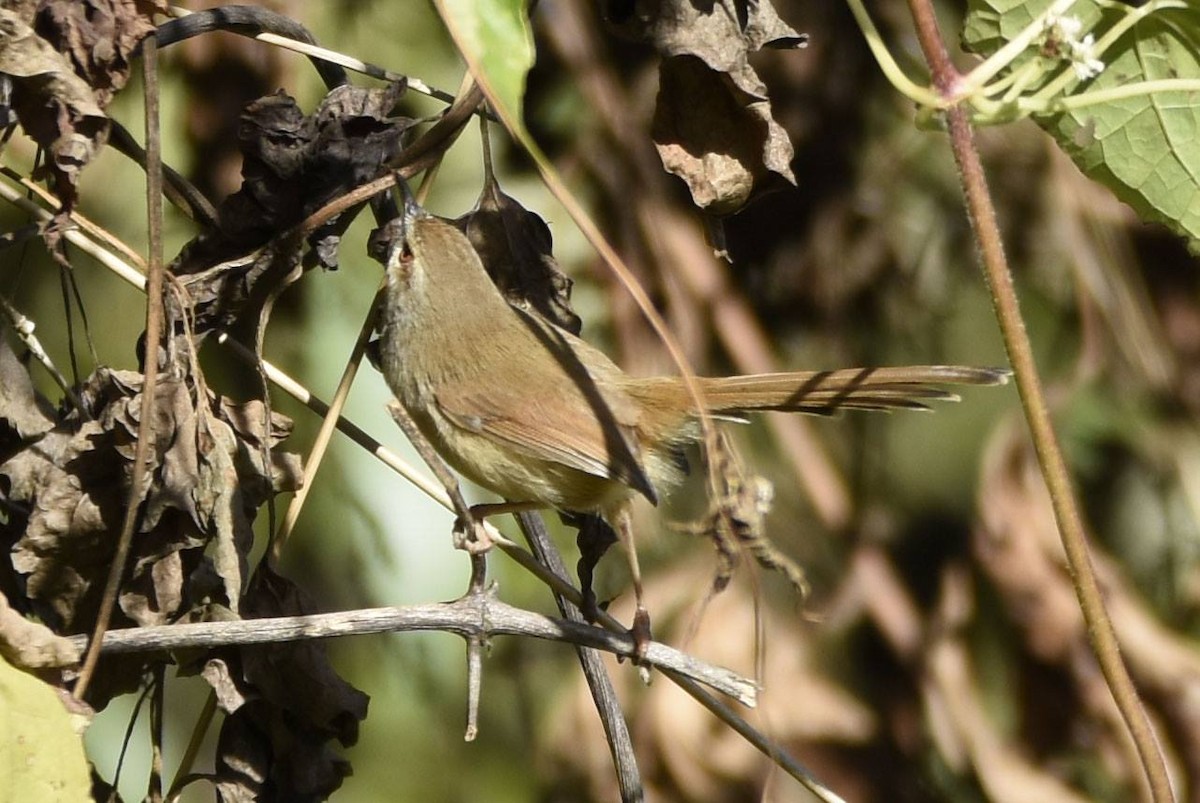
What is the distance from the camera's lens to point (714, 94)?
186cm

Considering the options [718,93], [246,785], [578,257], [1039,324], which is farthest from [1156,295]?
[246,785]

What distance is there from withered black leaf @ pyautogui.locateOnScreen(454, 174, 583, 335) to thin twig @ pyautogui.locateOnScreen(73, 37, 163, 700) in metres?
0.58

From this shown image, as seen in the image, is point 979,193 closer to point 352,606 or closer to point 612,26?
point 612,26

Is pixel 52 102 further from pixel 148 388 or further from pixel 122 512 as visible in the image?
pixel 122 512

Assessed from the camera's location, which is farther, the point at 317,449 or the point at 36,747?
the point at 317,449

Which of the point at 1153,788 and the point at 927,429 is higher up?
the point at 927,429

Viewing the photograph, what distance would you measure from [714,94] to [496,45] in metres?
0.68

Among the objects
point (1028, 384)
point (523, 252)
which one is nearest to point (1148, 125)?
point (1028, 384)

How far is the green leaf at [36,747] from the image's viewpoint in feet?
4.74

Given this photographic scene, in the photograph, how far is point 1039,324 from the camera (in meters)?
3.71

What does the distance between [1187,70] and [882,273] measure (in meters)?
1.75

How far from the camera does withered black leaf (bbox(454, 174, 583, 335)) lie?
213cm

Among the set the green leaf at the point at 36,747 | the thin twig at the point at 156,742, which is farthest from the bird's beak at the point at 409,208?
the green leaf at the point at 36,747

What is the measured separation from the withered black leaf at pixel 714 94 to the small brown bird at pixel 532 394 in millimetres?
439
